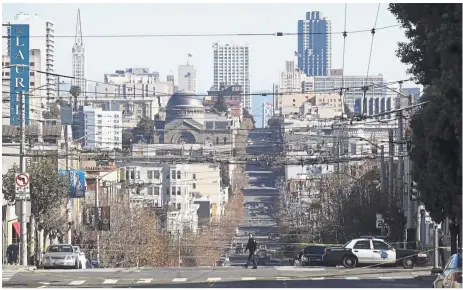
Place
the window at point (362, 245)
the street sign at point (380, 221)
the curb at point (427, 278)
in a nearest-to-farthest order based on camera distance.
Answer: the curb at point (427, 278)
the window at point (362, 245)
the street sign at point (380, 221)

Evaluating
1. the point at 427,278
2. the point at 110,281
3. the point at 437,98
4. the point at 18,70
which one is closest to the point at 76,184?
the point at 18,70

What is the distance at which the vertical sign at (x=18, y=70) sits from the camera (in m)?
82.3

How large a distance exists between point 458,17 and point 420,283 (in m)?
12.3

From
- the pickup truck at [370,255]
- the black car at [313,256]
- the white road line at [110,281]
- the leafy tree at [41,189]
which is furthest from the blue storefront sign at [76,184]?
the white road line at [110,281]

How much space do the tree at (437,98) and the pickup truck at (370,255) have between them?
1176cm

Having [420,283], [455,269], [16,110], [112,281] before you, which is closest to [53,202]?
[16,110]

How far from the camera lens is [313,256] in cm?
5956

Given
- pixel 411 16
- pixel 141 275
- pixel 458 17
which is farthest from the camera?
pixel 141 275

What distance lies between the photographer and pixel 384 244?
177 feet

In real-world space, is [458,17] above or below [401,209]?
above

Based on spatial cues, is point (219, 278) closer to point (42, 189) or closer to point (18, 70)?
point (42, 189)

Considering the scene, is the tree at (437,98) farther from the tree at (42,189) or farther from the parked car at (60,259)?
the tree at (42,189)

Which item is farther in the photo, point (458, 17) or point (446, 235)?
point (446, 235)

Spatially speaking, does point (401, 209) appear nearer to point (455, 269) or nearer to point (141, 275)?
point (141, 275)
